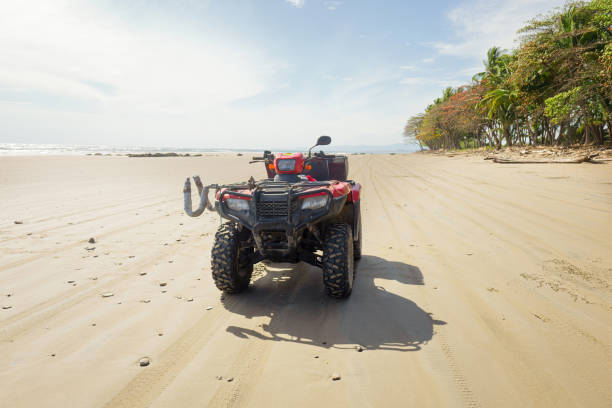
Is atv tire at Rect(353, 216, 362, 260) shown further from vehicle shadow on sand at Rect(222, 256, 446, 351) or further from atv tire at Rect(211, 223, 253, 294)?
atv tire at Rect(211, 223, 253, 294)

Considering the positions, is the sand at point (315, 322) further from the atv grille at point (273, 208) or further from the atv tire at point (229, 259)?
the atv grille at point (273, 208)

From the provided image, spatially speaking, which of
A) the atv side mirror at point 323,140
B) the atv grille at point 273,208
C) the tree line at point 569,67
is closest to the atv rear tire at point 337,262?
the atv grille at point 273,208

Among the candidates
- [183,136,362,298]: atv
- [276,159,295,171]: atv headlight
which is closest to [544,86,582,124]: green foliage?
[276,159,295,171]: atv headlight

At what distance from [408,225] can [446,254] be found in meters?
1.83

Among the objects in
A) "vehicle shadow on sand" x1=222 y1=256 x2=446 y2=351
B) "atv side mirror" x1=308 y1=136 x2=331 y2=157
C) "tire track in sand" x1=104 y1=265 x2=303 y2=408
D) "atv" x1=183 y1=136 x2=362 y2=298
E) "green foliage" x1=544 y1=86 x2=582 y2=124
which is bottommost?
"vehicle shadow on sand" x1=222 y1=256 x2=446 y2=351

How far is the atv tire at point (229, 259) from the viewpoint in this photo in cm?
342

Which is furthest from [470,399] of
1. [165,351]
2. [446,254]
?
[446,254]

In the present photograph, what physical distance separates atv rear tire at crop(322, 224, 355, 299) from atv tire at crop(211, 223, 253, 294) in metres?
0.94

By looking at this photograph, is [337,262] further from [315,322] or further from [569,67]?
[569,67]

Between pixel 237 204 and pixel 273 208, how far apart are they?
1.37ft

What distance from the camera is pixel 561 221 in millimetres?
6203

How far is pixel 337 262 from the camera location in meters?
3.25

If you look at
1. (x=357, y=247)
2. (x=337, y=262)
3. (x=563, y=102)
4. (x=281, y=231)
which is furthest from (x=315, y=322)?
(x=563, y=102)

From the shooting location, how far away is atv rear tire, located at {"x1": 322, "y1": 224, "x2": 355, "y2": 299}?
3.25m
